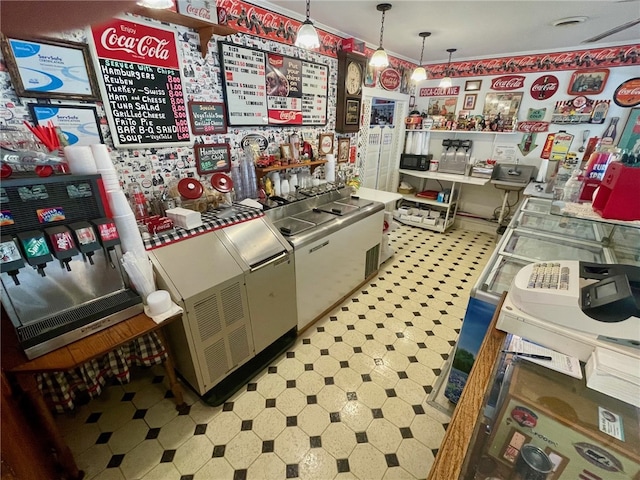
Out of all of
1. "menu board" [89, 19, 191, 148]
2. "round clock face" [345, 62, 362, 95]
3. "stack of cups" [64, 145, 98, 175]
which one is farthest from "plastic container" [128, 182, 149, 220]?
"round clock face" [345, 62, 362, 95]

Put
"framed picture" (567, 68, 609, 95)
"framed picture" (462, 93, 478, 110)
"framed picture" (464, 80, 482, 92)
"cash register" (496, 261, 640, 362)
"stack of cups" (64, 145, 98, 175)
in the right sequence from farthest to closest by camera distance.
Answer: "framed picture" (462, 93, 478, 110) < "framed picture" (464, 80, 482, 92) < "framed picture" (567, 68, 609, 95) < "stack of cups" (64, 145, 98, 175) < "cash register" (496, 261, 640, 362)

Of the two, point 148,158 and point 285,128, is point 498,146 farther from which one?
point 148,158

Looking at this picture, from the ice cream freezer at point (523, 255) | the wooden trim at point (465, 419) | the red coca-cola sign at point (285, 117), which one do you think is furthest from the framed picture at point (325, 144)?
the wooden trim at point (465, 419)

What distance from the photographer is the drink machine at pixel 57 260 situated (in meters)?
1.12

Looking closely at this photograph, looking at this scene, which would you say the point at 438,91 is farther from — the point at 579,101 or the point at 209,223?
the point at 209,223

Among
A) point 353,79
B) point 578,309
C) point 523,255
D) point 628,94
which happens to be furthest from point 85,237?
point 628,94

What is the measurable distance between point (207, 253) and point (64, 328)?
2.48ft

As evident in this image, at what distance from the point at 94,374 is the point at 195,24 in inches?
92.7

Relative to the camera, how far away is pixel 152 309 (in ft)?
4.80

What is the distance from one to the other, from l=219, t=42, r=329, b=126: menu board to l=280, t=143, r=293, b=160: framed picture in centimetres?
22

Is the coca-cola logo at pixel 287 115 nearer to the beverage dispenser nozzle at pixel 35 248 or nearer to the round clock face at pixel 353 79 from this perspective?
the round clock face at pixel 353 79

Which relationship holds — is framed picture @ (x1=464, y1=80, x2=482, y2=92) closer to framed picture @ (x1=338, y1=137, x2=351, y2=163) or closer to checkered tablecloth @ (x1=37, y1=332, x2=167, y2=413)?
framed picture @ (x1=338, y1=137, x2=351, y2=163)

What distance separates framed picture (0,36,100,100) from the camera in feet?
4.63

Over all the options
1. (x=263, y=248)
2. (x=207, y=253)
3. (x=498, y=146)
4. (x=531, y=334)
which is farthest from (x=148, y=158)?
(x=498, y=146)
